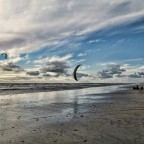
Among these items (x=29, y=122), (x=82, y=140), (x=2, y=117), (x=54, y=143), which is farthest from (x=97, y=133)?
(x=2, y=117)

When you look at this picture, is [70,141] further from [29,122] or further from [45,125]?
[29,122]

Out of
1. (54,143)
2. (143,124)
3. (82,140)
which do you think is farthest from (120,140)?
(143,124)

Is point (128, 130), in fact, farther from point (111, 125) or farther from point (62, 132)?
point (62, 132)

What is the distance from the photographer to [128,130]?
12.3m

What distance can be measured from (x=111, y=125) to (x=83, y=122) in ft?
5.69

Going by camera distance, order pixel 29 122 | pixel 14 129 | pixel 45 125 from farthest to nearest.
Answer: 1. pixel 29 122
2. pixel 45 125
3. pixel 14 129

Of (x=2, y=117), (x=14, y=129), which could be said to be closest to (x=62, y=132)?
(x=14, y=129)

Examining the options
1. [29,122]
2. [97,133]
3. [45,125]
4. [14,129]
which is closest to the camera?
[97,133]

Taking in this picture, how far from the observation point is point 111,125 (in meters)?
13.6

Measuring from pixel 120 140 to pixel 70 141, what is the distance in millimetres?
1904

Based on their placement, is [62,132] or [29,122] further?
[29,122]

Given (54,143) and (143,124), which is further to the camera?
(143,124)

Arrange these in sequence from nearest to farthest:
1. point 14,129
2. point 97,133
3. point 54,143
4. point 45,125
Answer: point 54,143, point 97,133, point 14,129, point 45,125

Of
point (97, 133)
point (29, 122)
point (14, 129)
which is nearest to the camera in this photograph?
point (97, 133)
